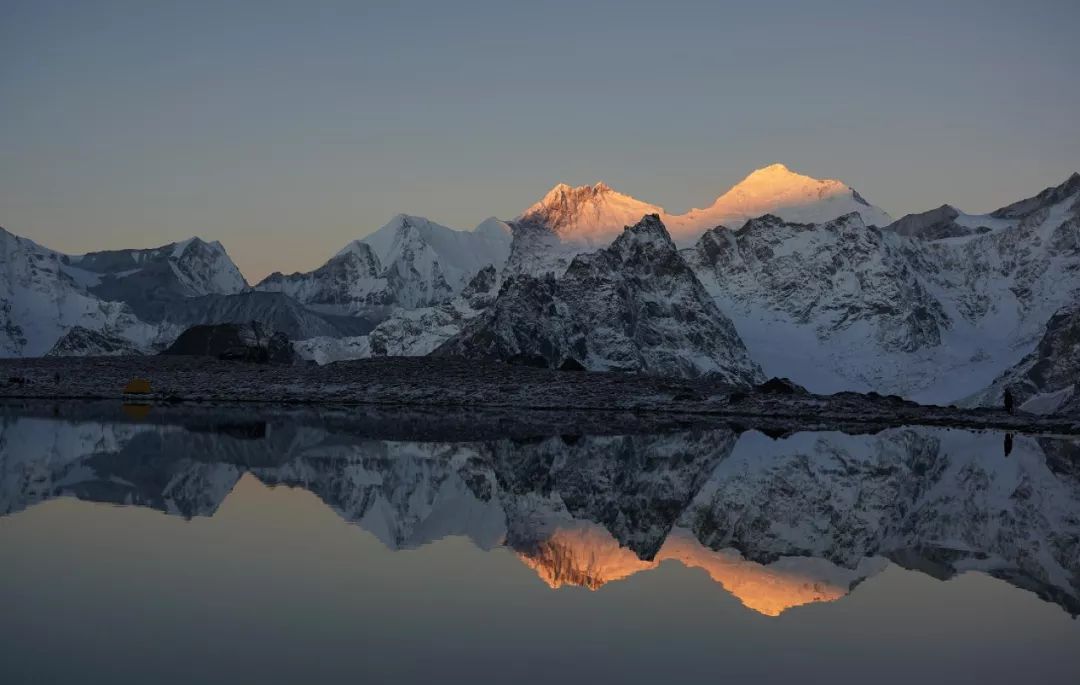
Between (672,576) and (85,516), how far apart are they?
11284 millimetres

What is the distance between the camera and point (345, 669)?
13.8 m

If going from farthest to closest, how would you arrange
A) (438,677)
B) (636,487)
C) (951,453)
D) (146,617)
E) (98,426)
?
(98,426) < (951,453) < (636,487) < (146,617) < (438,677)

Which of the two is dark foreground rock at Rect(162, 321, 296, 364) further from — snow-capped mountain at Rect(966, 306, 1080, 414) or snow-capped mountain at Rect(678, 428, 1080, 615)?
snow-capped mountain at Rect(966, 306, 1080, 414)

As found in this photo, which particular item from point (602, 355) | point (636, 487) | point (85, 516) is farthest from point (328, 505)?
point (602, 355)

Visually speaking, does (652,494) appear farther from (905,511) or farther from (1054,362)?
(1054,362)

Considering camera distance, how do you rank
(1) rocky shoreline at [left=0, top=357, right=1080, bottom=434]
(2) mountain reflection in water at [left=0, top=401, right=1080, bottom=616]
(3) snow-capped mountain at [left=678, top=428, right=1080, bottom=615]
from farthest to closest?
(1) rocky shoreline at [left=0, top=357, right=1080, bottom=434] → (3) snow-capped mountain at [left=678, top=428, right=1080, bottom=615] → (2) mountain reflection in water at [left=0, top=401, right=1080, bottom=616]

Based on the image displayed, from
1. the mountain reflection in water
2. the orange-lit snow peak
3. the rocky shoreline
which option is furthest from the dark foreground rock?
the orange-lit snow peak

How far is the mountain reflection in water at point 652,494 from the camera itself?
21.4m

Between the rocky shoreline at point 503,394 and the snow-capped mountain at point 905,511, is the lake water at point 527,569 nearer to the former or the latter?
the snow-capped mountain at point 905,511

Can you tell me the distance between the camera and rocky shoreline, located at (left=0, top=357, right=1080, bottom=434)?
2505 inches

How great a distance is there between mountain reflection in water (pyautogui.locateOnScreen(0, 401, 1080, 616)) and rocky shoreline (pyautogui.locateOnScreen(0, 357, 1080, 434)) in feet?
49.1

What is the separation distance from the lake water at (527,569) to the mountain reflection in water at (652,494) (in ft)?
0.37

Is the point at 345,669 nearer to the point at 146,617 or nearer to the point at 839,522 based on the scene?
the point at 146,617

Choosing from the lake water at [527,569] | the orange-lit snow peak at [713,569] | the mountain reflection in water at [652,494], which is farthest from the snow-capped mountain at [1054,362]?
the orange-lit snow peak at [713,569]
